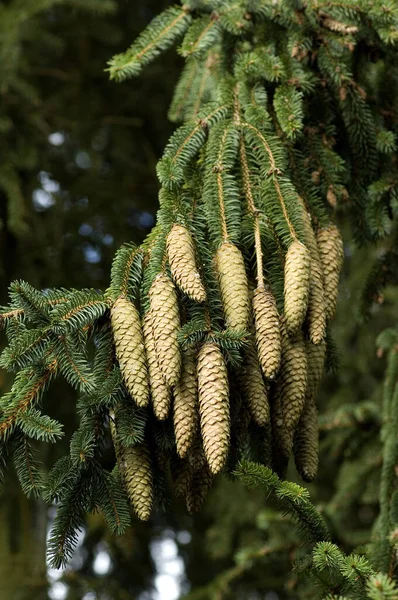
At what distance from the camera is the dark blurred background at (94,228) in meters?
4.15

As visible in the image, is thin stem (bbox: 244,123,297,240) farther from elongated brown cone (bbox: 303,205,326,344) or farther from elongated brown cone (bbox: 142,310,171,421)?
elongated brown cone (bbox: 142,310,171,421)

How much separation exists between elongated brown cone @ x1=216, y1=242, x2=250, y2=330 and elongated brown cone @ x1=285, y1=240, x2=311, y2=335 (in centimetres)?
8

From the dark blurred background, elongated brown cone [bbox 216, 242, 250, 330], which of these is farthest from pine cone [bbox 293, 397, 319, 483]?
the dark blurred background

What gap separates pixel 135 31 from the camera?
5195 mm

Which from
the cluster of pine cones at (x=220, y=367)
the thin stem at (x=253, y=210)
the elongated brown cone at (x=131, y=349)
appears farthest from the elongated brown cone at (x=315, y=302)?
the elongated brown cone at (x=131, y=349)

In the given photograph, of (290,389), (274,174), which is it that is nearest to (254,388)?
(290,389)

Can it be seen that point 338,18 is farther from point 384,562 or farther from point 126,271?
point 384,562

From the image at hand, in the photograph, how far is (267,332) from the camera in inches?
59.3

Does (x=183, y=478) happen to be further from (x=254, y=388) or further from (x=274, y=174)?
(x=274, y=174)

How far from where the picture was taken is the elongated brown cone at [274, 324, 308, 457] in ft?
5.13

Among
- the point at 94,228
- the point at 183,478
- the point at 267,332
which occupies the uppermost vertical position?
the point at 267,332

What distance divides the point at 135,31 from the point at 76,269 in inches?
66.0

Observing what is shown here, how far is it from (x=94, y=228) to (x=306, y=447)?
3272 mm

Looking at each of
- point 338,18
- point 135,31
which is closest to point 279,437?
point 338,18
